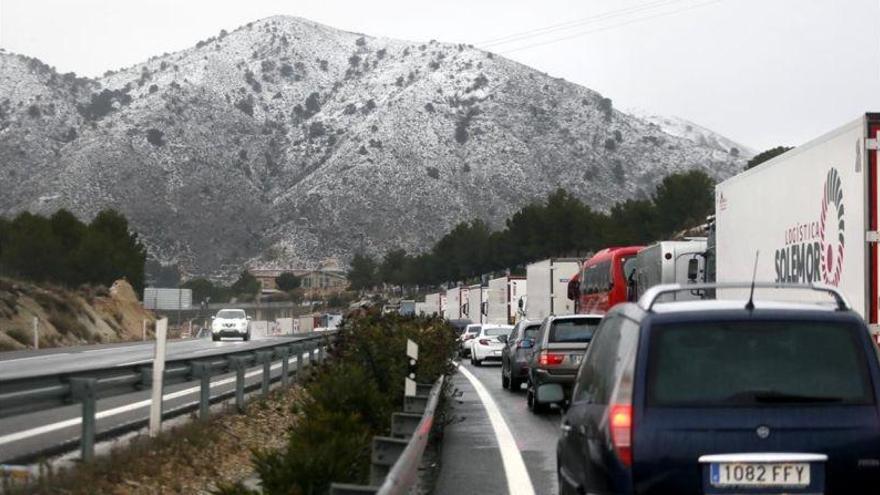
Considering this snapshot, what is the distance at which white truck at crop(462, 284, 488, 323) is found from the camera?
71562 millimetres

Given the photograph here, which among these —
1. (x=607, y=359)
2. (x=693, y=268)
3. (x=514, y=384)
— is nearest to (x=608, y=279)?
(x=693, y=268)

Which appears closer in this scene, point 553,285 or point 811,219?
point 811,219

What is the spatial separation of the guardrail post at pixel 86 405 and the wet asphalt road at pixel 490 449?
3.11 m

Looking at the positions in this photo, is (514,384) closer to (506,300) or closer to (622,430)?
(622,430)

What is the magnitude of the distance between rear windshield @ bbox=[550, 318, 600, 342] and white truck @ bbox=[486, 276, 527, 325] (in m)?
33.4

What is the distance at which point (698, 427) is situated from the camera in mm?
7191

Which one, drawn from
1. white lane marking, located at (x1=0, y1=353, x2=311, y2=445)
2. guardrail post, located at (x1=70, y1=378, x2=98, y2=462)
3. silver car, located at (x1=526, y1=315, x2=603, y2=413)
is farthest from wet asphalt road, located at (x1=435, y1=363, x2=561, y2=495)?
white lane marking, located at (x1=0, y1=353, x2=311, y2=445)

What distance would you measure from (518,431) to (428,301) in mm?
90284

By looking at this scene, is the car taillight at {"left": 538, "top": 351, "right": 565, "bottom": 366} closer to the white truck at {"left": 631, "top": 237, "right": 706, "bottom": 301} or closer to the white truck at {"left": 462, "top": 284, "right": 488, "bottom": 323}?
the white truck at {"left": 631, "top": 237, "right": 706, "bottom": 301}

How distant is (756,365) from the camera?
7.32 m

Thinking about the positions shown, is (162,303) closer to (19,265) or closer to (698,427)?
(19,265)

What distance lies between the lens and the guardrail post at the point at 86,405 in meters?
12.2

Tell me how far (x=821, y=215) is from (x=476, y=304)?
60714mm

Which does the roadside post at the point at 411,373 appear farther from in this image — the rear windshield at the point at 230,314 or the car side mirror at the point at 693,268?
the rear windshield at the point at 230,314
